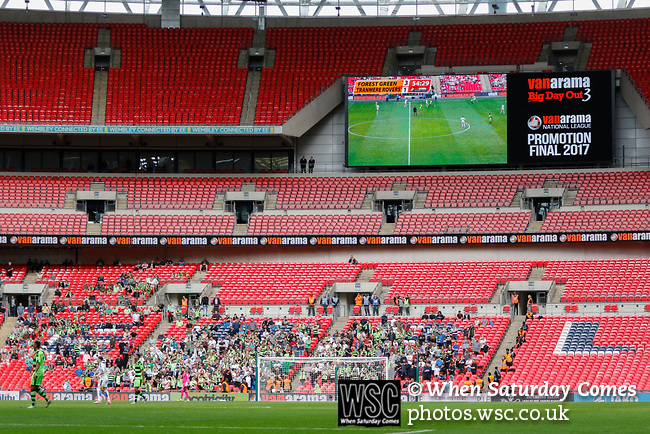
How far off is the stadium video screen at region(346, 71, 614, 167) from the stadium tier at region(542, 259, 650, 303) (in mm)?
7347

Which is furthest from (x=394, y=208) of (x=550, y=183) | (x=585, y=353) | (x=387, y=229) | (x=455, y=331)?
(x=585, y=353)

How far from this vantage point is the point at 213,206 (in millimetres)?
57031

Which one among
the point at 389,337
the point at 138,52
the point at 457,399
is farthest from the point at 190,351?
the point at 138,52

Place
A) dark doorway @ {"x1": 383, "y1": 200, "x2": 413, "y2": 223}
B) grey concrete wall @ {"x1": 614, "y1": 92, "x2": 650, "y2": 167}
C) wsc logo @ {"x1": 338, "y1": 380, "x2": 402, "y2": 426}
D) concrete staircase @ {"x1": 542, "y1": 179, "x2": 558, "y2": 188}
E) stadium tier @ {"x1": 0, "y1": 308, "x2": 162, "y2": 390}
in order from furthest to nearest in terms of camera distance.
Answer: grey concrete wall @ {"x1": 614, "y1": 92, "x2": 650, "y2": 167} < dark doorway @ {"x1": 383, "y1": 200, "x2": 413, "y2": 223} < concrete staircase @ {"x1": 542, "y1": 179, "x2": 558, "y2": 188} < stadium tier @ {"x1": 0, "y1": 308, "x2": 162, "y2": 390} < wsc logo @ {"x1": 338, "y1": 380, "x2": 402, "y2": 426}

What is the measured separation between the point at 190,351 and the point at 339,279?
10.5 meters

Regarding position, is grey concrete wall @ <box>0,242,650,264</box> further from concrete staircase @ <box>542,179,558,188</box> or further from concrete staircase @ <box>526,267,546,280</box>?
concrete staircase @ <box>542,179,558,188</box>

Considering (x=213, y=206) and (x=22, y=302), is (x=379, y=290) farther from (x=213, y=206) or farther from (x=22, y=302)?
(x=22, y=302)

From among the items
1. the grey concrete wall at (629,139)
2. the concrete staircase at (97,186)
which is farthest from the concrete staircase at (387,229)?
the concrete staircase at (97,186)

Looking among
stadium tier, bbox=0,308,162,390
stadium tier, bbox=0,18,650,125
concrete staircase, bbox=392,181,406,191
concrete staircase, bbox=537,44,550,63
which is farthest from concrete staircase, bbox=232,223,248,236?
concrete staircase, bbox=537,44,550,63

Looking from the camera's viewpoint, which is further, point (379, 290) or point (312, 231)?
point (312, 231)

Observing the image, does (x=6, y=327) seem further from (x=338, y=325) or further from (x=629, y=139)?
(x=629, y=139)

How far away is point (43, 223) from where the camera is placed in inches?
2159

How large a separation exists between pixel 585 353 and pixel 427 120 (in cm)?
1997

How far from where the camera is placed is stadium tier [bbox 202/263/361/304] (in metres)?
50.3
